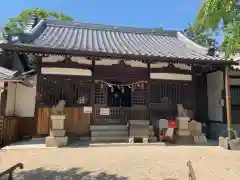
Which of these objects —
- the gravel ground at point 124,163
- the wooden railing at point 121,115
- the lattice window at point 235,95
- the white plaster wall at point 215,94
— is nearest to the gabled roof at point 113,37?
the white plaster wall at point 215,94

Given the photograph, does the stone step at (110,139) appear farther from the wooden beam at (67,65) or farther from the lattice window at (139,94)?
the wooden beam at (67,65)

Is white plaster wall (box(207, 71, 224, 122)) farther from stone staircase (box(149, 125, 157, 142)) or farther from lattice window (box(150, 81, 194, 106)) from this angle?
stone staircase (box(149, 125, 157, 142))

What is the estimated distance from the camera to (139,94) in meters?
10.6

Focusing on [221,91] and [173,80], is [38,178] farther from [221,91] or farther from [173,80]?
[221,91]

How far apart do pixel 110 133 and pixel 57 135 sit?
7.62ft

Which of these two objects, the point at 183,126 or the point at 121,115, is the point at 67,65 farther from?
the point at 183,126

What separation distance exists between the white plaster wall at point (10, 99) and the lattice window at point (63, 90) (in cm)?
167

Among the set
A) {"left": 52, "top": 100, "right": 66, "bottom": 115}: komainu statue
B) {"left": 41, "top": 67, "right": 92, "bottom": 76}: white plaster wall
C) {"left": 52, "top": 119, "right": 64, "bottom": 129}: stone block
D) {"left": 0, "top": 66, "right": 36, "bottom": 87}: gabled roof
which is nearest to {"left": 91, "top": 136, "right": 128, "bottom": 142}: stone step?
{"left": 52, "top": 119, "right": 64, "bottom": 129}: stone block

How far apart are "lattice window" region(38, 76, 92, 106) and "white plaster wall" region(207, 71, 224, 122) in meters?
6.66

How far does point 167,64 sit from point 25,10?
2105 centimetres

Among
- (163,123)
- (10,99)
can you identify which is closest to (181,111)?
(163,123)

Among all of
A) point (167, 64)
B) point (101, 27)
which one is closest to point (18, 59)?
point (101, 27)

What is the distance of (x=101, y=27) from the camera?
15359 millimetres

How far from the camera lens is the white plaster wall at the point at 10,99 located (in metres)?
10.0
